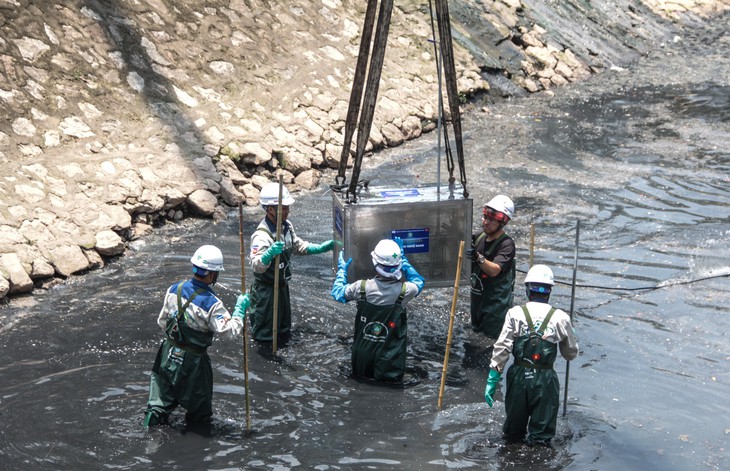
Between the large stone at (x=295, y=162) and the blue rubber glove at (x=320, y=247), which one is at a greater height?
the large stone at (x=295, y=162)

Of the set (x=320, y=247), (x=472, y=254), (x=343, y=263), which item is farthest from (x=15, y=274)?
(x=472, y=254)

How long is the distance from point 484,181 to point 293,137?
3119 mm

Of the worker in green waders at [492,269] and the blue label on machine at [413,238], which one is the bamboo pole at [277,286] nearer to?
the blue label on machine at [413,238]

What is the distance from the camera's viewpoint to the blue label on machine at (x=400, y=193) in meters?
8.91

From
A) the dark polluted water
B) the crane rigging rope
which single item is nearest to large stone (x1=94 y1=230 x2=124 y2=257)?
the dark polluted water

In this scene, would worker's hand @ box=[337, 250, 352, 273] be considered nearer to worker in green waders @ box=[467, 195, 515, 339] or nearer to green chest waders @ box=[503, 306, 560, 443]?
worker in green waders @ box=[467, 195, 515, 339]

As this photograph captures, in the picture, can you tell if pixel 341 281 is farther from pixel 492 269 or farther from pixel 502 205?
pixel 502 205

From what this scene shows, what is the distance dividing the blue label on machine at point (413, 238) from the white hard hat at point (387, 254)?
18.9 inches

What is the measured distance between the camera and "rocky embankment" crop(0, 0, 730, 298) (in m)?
11.5

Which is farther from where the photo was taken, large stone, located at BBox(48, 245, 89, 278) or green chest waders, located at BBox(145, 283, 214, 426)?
large stone, located at BBox(48, 245, 89, 278)

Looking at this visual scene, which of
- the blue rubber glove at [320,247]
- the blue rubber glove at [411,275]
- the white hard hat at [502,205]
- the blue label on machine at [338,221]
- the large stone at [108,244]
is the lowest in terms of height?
the large stone at [108,244]

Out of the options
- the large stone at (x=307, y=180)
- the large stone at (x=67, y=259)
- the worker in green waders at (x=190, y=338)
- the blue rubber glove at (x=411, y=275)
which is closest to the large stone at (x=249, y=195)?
the large stone at (x=307, y=180)

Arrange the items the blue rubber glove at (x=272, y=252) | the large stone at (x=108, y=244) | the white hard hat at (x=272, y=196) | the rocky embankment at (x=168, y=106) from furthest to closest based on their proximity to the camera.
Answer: the rocky embankment at (x=168, y=106), the large stone at (x=108, y=244), the white hard hat at (x=272, y=196), the blue rubber glove at (x=272, y=252)

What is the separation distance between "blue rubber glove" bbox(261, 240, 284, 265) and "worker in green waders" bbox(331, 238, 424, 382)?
1.92 ft
